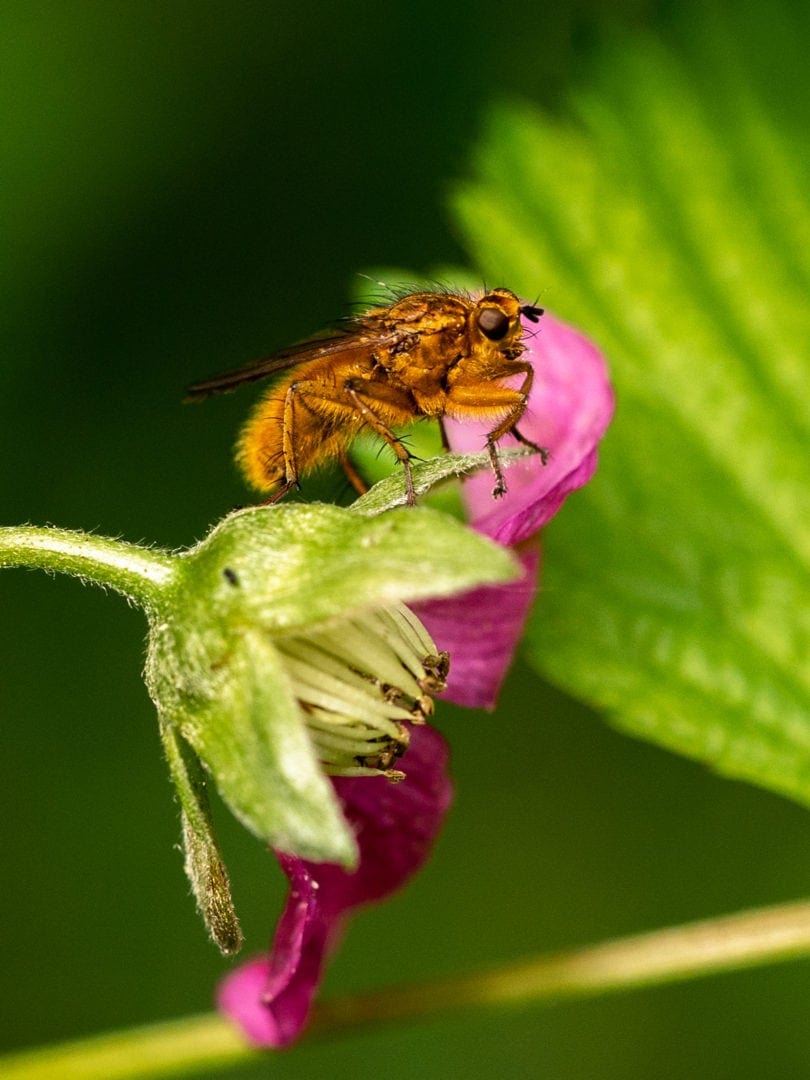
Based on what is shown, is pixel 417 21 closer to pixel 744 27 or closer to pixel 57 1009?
pixel 744 27

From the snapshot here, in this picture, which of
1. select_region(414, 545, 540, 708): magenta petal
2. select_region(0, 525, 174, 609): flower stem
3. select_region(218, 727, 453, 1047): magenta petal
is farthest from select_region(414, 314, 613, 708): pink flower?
select_region(0, 525, 174, 609): flower stem

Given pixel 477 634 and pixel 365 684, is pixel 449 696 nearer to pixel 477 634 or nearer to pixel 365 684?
pixel 477 634

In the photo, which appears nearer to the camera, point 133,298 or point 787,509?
point 787,509

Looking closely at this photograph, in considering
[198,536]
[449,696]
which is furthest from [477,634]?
[198,536]

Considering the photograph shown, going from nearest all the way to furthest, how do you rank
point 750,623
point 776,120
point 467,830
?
point 750,623 → point 776,120 → point 467,830

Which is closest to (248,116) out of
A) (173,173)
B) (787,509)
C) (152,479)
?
(173,173)

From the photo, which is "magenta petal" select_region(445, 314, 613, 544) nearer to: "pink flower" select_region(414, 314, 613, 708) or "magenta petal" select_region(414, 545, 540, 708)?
"pink flower" select_region(414, 314, 613, 708)
